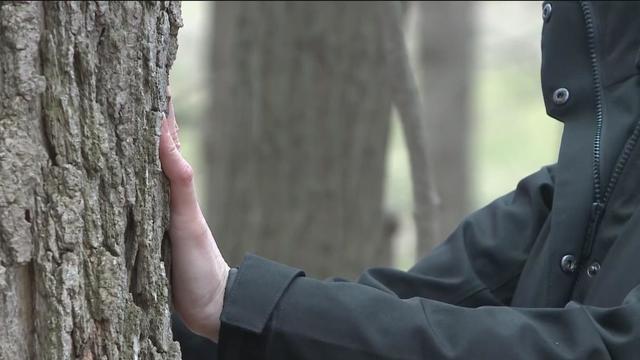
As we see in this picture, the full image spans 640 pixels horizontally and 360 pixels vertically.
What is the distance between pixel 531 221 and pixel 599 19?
0.43 metres

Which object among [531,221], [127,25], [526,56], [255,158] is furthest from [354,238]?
[526,56]

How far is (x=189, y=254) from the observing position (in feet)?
5.93

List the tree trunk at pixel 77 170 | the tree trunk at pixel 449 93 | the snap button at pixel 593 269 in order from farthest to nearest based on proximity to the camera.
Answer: the tree trunk at pixel 449 93 → the snap button at pixel 593 269 → the tree trunk at pixel 77 170

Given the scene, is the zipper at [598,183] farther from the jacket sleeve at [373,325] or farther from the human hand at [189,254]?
the human hand at [189,254]

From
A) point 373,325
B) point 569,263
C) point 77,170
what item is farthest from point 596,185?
point 77,170

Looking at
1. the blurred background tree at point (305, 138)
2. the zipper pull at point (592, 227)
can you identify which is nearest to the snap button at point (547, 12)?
the zipper pull at point (592, 227)

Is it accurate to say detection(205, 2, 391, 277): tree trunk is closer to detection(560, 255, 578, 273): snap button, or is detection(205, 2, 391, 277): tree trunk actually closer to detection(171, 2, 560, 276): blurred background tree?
detection(171, 2, 560, 276): blurred background tree

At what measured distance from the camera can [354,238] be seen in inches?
161

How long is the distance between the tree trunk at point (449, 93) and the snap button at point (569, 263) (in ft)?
18.3

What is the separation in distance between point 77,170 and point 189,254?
0.27m

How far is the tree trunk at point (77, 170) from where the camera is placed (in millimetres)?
1576

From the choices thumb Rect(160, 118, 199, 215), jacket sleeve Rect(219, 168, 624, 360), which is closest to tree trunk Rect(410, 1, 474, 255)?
jacket sleeve Rect(219, 168, 624, 360)

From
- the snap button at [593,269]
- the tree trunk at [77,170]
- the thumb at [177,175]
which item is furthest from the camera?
the snap button at [593,269]

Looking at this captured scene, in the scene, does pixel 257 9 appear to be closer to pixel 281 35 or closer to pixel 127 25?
pixel 281 35
